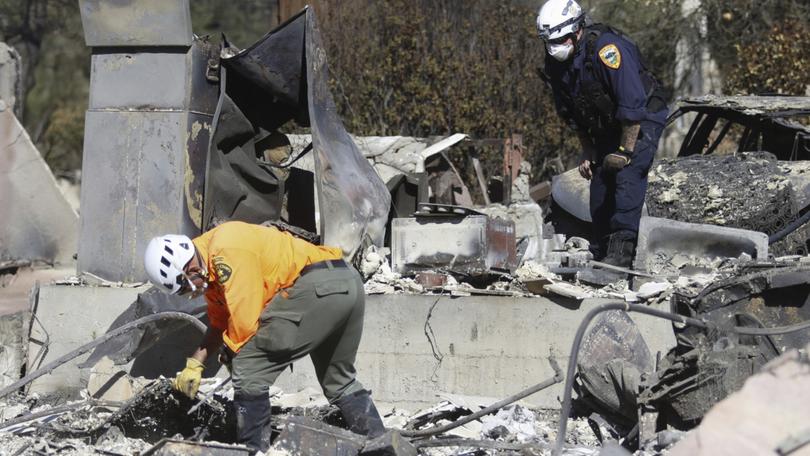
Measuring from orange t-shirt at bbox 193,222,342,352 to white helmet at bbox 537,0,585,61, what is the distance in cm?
264

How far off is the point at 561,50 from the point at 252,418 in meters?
3.37

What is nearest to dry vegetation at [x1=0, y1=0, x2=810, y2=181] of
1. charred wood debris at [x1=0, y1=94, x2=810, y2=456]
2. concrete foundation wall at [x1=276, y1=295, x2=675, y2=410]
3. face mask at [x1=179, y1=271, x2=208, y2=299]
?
charred wood debris at [x1=0, y1=94, x2=810, y2=456]

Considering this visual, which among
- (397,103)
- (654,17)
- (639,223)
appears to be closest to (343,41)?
(397,103)

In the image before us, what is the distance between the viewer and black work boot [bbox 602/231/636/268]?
7.12 m

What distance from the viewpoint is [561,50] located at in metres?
7.19

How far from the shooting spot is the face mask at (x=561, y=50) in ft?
23.6

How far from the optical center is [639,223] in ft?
23.6

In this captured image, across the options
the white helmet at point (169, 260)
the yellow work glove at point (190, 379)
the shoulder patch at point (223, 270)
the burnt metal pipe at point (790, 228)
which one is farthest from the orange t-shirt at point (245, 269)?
the burnt metal pipe at point (790, 228)

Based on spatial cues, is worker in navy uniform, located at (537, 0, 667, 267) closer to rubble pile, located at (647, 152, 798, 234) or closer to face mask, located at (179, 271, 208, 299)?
rubble pile, located at (647, 152, 798, 234)

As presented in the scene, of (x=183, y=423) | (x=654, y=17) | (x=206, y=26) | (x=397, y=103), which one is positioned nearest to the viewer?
(x=183, y=423)

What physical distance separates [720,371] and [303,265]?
211 centimetres

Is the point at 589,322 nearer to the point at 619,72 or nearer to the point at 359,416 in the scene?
the point at 359,416

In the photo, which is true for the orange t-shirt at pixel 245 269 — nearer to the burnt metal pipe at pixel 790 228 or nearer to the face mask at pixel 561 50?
the face mask at pixel 561 50

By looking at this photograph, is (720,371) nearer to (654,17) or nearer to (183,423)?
(183,423)
